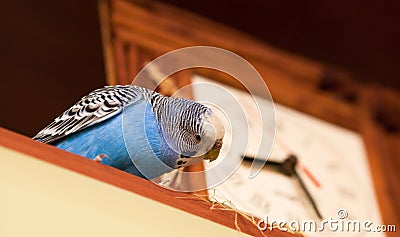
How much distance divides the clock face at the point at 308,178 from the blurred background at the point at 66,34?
28cm

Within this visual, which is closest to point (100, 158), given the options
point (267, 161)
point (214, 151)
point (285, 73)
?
point (214, 151)

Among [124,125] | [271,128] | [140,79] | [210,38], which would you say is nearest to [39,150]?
[124,125]

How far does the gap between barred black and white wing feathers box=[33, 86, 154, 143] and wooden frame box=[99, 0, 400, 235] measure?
1.77ft

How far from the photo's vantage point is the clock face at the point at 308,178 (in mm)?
1672

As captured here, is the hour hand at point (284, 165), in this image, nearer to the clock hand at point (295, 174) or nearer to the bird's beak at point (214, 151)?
the clock hand at point (295, 174)

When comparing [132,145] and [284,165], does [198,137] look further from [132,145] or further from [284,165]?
[284,165]

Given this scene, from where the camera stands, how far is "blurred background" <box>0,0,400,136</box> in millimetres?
1822

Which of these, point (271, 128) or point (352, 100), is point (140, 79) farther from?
point (352, 100)

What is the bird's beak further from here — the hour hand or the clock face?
the hour hand

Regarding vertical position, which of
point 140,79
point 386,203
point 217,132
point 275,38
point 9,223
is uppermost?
point 275,38

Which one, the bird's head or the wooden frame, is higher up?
the wooden frame

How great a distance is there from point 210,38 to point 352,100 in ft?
1.45

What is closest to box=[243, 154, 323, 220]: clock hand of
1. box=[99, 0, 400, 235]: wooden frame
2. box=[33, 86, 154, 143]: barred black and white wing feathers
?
box=[99, 0, 400, 235]: wooden frame

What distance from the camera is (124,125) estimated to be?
3.81 feet
